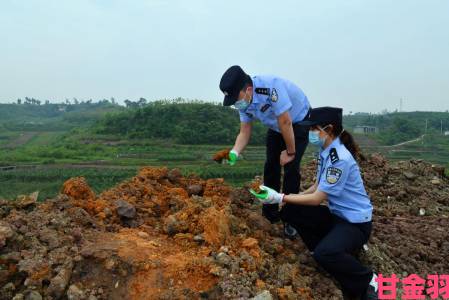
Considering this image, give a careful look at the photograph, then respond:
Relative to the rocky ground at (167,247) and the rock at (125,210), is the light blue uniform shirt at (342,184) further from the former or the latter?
the rock at (125,210)

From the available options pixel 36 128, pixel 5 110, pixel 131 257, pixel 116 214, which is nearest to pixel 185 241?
pixel 131 257

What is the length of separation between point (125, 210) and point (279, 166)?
57.8 inches

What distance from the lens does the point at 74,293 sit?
274 centimetres

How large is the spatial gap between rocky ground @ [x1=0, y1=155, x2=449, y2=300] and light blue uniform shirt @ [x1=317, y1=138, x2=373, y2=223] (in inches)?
22.5

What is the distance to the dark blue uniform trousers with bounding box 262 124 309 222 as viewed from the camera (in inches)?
151

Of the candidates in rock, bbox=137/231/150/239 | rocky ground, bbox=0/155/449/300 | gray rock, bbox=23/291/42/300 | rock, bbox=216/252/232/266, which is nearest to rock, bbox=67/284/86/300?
rocky ground, bbox=0/155/449/300

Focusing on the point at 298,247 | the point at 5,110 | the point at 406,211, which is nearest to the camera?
the point at 298,247

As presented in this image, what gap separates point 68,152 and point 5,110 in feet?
168

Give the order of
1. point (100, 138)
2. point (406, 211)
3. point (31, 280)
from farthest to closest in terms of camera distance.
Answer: point (100, 138) < point (406, 211) < point (31, 280)

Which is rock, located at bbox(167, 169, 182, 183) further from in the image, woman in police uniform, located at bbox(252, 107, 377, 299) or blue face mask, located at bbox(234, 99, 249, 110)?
woman in police uniform, located at bbox(252, 107, 377, 299)

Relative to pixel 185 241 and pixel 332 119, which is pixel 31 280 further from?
pixel 332 119

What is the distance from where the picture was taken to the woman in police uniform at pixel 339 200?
3.19m

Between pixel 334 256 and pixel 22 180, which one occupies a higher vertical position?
pixel 334 256

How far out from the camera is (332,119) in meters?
3.26
